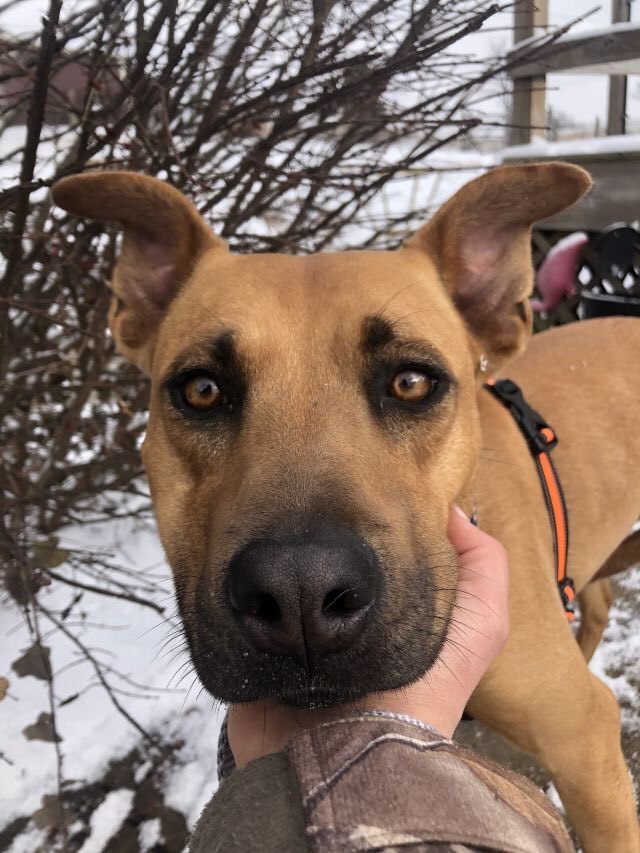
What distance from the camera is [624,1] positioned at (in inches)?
253

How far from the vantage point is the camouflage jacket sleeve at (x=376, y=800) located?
97 centimetres

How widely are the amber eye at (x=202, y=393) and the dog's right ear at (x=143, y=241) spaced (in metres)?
0.66

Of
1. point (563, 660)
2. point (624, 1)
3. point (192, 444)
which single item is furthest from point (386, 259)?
point (624, 1)

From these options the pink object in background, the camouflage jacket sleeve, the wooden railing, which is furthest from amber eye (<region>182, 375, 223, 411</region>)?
the pink object in background

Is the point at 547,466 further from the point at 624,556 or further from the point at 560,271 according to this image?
the point at 560,271

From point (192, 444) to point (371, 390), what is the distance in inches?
21.5

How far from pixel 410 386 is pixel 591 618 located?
2537 millimetres

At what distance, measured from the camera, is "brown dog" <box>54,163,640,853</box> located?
127cm

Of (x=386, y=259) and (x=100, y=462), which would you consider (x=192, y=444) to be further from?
(x=100, y=462)

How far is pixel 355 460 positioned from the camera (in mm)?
1522

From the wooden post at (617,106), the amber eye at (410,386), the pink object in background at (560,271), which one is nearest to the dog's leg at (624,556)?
the amber eye at (410,386)

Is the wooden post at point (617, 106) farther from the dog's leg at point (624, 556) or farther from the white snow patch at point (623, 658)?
the dog's leg at point (624, 556)

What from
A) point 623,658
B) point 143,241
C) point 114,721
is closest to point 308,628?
point 143,241

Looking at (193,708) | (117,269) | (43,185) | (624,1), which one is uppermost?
(624,1)
